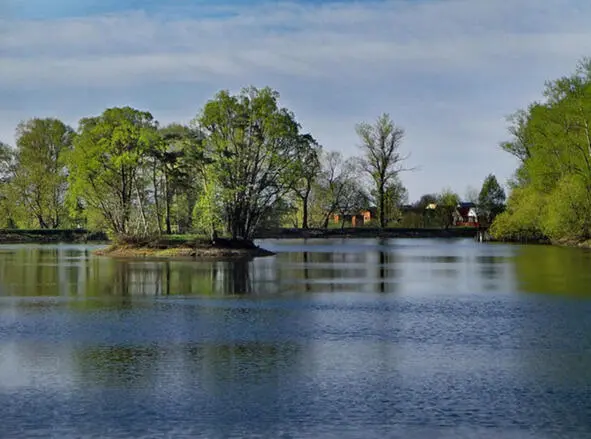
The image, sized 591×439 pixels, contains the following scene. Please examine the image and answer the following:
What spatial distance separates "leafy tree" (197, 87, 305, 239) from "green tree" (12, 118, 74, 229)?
123 ft

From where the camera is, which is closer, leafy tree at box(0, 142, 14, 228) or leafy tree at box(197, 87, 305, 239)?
leafy tree at box(197, 87, 305, 239)

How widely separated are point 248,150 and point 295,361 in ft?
152

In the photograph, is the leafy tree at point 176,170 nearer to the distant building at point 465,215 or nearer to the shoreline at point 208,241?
the shoreline at point 208,241

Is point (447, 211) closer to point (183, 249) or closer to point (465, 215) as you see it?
point (465, 215)

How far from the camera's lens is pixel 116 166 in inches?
2603

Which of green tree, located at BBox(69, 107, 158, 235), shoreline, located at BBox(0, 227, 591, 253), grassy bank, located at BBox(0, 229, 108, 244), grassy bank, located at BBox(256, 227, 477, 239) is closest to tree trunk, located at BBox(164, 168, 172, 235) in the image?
green tree, located at BBox(69, 107, 158, 235)

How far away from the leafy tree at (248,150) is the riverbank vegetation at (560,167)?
24.8m

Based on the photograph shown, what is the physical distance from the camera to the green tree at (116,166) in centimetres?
6525

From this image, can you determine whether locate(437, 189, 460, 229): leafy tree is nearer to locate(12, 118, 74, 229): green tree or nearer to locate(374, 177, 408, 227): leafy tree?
locate(374, 177, 408, 227): leafy tree

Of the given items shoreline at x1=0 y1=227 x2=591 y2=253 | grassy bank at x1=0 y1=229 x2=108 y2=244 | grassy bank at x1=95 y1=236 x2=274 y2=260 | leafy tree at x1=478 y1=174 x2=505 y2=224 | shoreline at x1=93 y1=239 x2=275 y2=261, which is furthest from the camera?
leafy tree at x1=478 y1=174 x2=505 y2=224

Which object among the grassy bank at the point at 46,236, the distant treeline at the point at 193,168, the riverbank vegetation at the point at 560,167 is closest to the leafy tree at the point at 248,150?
the distant treeline at the point at 193,168

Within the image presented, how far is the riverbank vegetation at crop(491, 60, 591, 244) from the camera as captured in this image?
226 feet

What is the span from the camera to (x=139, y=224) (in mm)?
66000

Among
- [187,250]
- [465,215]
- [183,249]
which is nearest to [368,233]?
[183,249]
